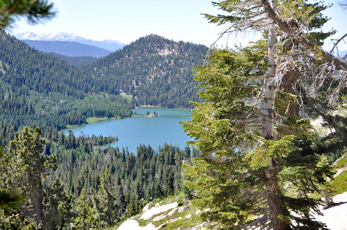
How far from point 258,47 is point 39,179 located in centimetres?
2178

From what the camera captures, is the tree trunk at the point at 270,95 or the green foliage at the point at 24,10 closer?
the green foliage at the point at 24,10

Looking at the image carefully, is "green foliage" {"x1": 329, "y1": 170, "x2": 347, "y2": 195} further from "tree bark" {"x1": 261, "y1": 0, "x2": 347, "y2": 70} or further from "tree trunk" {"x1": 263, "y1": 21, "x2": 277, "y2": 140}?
"tree bark" {"x1": 261, "y1": 0, "x2": 347, "y2": 70}

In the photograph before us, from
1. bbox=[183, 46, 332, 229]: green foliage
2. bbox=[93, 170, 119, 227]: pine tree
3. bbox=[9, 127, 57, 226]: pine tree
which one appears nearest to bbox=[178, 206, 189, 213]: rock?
→ bbox=[9, 127, 57, 226]: pine tree

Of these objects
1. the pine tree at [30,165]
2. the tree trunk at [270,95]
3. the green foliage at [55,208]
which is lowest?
the green foliage at [55,208]

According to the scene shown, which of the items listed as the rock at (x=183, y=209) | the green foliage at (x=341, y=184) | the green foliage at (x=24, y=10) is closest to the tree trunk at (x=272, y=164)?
the green foliage at (x=24, y=10)

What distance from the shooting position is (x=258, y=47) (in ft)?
27.8

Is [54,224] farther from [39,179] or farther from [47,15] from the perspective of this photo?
[47,15]

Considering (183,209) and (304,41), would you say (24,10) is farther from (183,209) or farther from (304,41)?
(183,209)

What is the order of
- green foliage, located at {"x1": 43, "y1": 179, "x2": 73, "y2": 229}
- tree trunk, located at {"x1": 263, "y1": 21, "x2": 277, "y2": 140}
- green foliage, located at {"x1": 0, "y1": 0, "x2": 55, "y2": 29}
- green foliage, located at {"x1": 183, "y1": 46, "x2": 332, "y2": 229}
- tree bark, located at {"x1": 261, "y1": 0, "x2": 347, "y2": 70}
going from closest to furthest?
1. green foliage, located at {"x1": 0, "y1": 0, "x2": 55, "y2": 29}
2. tree bark, located at {"x1": 261, "y1": 0, "x2": 347, "y2": 70}
3. green foliage, located at {"x1": 183, "y1": 46, "x2": 332, "y2": 229}
4. tree trunk, located at {"x1": 263, "y1": 21, "x2": 277, "y2": 140}
5. green foliage, located at {"x1": 43, "y1": 179, "x2": 73, "y2": 229}

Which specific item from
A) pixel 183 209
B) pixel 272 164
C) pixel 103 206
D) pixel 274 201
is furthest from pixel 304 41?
pixel 103 206

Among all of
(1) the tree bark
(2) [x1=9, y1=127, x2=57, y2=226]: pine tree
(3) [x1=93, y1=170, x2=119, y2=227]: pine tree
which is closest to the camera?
(1) the tree bark

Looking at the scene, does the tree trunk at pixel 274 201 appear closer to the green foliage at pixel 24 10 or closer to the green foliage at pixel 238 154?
the green foliage at pixel 238 154

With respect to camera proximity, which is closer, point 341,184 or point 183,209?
point 341,184

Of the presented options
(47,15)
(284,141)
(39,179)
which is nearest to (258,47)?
(284,141)
